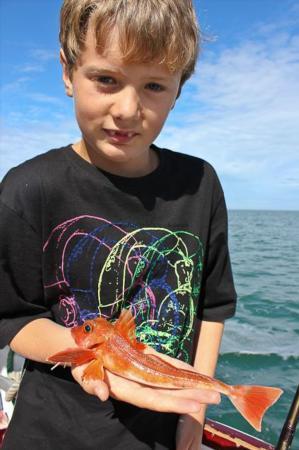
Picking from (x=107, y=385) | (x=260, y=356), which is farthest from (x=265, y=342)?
(x=107, y=385)

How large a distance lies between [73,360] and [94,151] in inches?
33.5

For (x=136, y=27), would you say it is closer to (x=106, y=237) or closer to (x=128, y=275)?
(x=106, y=237)

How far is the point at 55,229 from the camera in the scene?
1787 mm

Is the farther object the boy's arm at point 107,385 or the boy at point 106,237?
the boy at point 106,237

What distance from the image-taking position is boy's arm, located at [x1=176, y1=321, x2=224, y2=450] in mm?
2000

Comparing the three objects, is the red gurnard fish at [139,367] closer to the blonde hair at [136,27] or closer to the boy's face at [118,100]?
the boy's face at [118,100]

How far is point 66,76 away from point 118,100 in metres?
→ 0.36

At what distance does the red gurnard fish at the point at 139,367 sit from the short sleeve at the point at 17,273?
0.87 feet

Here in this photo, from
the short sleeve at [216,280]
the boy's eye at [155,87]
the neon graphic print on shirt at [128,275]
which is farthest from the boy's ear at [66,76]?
the short sleeve at [216,280]

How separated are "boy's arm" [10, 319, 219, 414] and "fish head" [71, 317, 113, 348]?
0.06 meters

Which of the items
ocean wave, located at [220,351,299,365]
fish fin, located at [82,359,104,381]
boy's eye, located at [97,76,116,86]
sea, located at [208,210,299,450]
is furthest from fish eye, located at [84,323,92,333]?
ocean wave, located at [220,351,299,365]

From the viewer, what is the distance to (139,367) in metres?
1.59

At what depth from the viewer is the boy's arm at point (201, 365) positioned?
2000mm

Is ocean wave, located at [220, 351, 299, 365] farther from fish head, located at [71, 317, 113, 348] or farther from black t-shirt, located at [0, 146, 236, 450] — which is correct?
fish head, located at [71, 317, 113, 348]
